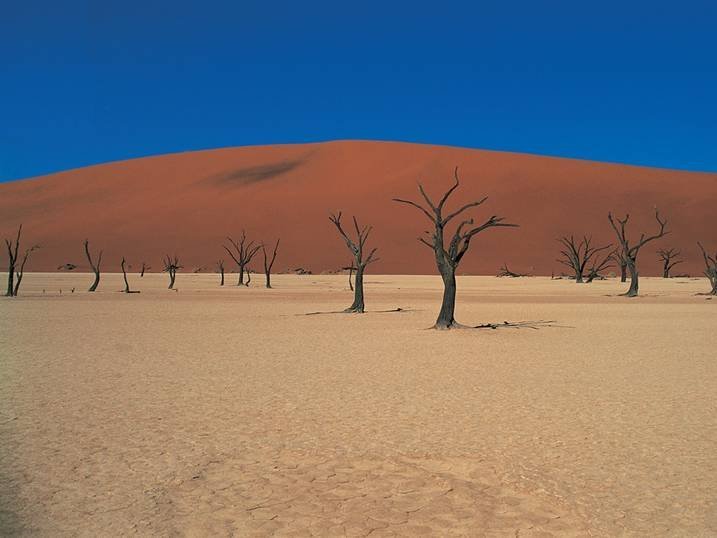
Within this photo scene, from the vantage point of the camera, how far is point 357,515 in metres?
4.98

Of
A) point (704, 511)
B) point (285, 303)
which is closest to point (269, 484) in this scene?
point (704, 511)

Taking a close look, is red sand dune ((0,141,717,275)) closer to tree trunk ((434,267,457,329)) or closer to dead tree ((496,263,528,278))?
dead tree ((496,263,528,278))

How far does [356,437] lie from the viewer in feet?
23.5

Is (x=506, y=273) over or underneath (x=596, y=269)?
underneath

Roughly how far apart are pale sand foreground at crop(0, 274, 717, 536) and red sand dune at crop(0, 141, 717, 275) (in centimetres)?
5830

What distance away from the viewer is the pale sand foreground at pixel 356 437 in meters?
4.99

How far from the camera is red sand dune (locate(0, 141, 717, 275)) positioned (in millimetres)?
76375

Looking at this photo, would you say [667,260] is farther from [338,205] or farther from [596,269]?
[338,205]

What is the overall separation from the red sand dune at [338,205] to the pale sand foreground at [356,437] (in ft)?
191

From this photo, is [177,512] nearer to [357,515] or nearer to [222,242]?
[357,515]

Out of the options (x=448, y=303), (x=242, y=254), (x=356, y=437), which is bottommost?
(x=356, y=437)

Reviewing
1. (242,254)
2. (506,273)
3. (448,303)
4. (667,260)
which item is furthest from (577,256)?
(448,303)

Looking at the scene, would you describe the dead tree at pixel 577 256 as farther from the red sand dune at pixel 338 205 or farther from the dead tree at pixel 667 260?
the dead tree at pixel 667 260

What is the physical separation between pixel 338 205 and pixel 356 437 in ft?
268
